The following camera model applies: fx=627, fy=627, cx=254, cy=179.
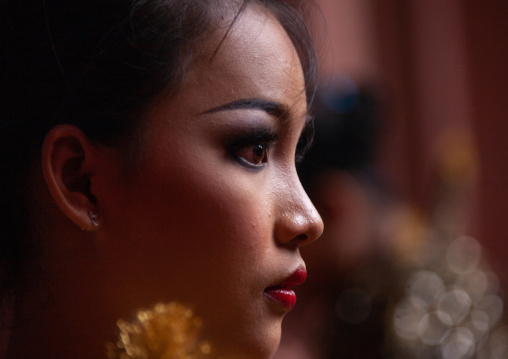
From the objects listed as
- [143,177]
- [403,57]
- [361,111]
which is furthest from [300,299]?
[403,57]

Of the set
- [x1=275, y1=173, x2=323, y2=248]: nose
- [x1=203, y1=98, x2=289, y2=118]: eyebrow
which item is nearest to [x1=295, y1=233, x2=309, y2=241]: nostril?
[x1=275, y1=173, x2=323, y2=248]: nose

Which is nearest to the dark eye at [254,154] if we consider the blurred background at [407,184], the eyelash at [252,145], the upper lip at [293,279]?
the eyelash at [252,145]

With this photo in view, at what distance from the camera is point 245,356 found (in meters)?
0.65

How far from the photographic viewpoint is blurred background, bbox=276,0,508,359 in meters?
1.21

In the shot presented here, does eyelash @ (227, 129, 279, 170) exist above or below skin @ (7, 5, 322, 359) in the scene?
above

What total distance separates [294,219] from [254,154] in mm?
82

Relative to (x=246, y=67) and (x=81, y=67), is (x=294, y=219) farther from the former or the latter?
(x=81, y=67)

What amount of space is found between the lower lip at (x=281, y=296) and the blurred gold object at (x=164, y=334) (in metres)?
0.08

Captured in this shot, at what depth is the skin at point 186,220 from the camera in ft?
2.06

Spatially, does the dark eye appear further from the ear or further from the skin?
the ear

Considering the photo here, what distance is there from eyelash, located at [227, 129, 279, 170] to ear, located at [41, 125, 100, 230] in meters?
0.14

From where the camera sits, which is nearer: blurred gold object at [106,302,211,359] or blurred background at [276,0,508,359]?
blurred gold object at [106,302,211,359]

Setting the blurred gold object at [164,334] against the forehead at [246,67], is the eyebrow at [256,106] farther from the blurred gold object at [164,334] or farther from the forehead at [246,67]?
the blurred gold object at [164,334]

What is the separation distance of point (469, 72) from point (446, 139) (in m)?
0.28
